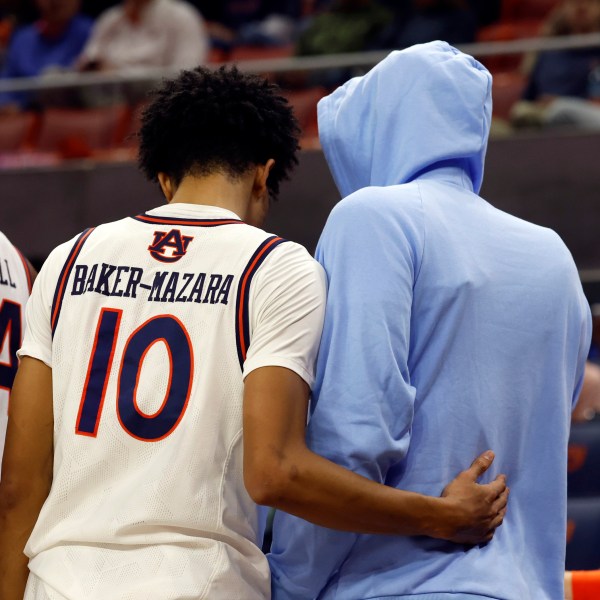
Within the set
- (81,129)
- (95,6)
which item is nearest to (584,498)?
(81,129)

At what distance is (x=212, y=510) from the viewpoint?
66.8 inches

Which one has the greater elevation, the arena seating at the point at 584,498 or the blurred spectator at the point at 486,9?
the blurred spectator at the point at 486,9

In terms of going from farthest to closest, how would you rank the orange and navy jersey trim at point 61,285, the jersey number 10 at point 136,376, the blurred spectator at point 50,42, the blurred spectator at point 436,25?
the blurred spectator at point 50,42
the blurred spectator at point 436,25
the orange and navy jersey trim at point 61,285
the jersey number 10 at point 136,376

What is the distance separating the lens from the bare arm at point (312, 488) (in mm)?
1616

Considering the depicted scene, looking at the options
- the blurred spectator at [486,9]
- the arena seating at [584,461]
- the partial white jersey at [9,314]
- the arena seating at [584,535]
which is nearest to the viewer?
the partial white jersey at [9,314]

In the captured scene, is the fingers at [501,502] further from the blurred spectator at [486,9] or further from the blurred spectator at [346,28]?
the blurred spectator at [486,9]

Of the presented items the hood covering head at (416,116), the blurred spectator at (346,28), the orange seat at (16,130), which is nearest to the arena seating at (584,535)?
the hood covering head at (416,116)

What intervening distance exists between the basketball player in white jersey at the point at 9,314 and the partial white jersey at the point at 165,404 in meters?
0.44

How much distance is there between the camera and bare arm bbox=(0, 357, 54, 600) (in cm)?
181

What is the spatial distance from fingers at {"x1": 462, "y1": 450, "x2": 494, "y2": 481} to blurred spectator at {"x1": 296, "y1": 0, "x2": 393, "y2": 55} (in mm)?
5210

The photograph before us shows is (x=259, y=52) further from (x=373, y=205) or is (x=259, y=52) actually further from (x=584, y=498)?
(x=373, y=205)

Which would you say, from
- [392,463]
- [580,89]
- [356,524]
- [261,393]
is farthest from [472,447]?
[580,89]

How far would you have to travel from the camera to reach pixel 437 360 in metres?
1.77

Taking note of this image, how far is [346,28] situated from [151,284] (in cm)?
530
